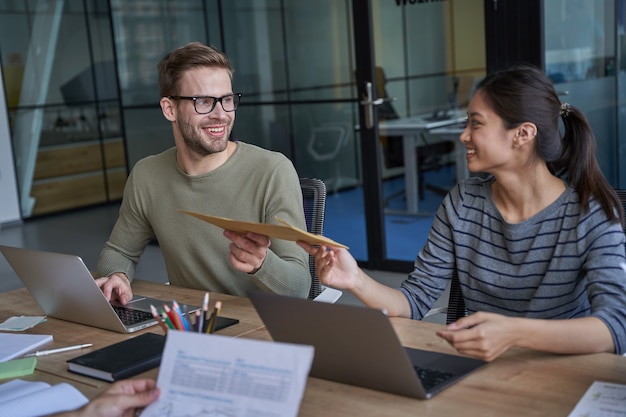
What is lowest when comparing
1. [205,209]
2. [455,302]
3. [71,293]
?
[455,302]

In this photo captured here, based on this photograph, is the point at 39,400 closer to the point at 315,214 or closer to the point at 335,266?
the point at 335,266

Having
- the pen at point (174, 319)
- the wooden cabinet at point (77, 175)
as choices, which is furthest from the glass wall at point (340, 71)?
the pen at point (174, 319)

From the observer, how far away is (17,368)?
1774 millimetres

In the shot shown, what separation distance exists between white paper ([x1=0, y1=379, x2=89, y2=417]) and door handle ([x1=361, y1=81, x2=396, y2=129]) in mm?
3536

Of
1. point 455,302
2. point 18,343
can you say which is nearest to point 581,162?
point 455,302

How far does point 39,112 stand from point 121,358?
22.9ft

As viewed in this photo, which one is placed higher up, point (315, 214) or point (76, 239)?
point (315, 214)

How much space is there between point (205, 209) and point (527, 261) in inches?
38.8

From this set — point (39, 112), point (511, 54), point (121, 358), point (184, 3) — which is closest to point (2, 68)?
point (39, 112)

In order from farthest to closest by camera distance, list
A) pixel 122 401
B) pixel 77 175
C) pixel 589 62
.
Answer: pixel 77 175, pixel 589 62, pixel 122 401

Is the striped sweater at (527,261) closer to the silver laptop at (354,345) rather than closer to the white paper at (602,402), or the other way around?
the white paper at (602,402)

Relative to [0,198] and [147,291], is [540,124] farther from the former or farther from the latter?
[0,198]

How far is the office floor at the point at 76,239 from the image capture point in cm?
573

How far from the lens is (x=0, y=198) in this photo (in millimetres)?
8008
